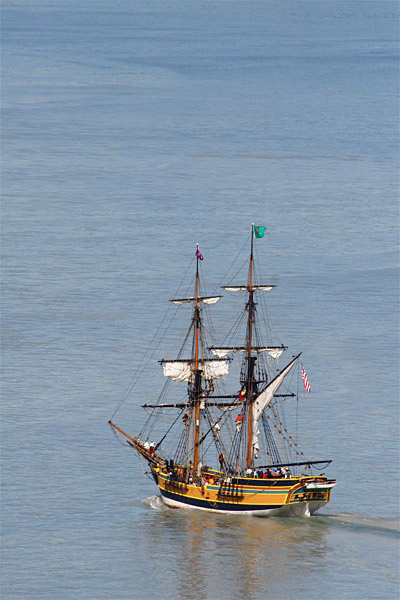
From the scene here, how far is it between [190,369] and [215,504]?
316 inches

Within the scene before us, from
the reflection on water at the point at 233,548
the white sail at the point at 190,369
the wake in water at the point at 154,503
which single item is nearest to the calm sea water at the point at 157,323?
the reflection on water at the point at 233,548

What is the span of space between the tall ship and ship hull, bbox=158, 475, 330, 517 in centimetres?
5

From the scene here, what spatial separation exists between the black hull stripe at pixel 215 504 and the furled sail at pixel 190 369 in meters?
6.61

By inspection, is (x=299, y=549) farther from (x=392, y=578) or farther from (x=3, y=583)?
(x=3, y=583)

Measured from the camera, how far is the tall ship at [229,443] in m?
79.3

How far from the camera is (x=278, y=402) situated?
315 ft

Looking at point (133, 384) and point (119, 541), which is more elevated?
point (133, 384)

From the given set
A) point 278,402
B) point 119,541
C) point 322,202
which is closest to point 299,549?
point 119,541

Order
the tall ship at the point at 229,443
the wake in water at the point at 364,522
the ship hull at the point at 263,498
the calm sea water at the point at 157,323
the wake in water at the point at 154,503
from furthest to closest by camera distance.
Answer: the wake in water at the point at 154,503 → the tall ship at the point at 229,443 → the ship hull at the point at 263,498 → the wake in water at the point at 364,522 → the calm sea water at the point at 157,323

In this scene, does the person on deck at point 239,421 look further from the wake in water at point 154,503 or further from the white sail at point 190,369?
the wake in water at point 154,503

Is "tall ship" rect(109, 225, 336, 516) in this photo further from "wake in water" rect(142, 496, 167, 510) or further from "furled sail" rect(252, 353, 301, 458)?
"wake in water" rect(142, 496, 167, 510)

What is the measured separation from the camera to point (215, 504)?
263 feet

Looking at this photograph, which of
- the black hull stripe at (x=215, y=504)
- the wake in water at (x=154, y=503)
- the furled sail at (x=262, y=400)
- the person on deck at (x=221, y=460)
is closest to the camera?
the black hull stripe at (x=215, y=504)

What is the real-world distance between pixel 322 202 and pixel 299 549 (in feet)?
272
